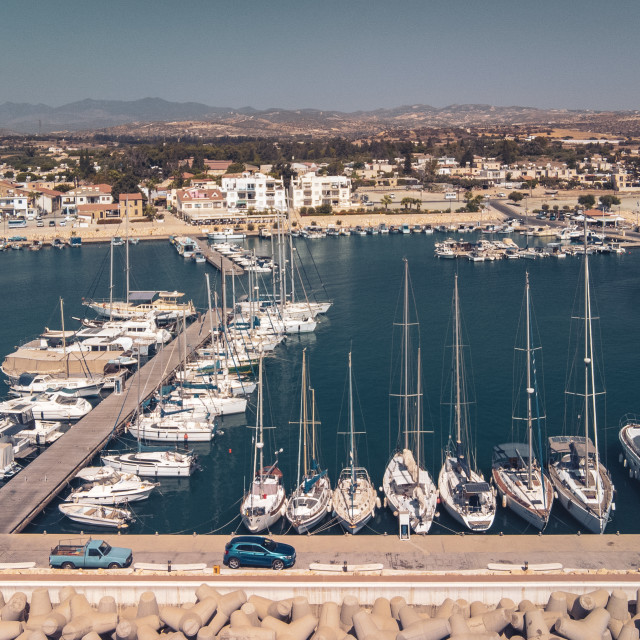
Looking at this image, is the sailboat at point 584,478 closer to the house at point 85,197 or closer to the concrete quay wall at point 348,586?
the concrete quay wall at point 348,586

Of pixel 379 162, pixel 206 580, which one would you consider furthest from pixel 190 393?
pixel 379 162

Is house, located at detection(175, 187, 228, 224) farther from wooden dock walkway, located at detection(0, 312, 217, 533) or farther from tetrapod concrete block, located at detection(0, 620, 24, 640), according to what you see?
tetrapod concrete block, located at detection(0, 620, 24, 640)

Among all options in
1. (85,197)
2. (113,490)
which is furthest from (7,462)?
(85,197)

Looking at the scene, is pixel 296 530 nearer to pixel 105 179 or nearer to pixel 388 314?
pixel 388 314

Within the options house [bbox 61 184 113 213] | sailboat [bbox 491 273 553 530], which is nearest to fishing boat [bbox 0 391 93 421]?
sailboat [bbox 491 273 553 530]

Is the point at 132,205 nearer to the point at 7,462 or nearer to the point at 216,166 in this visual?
the point at 216,166
